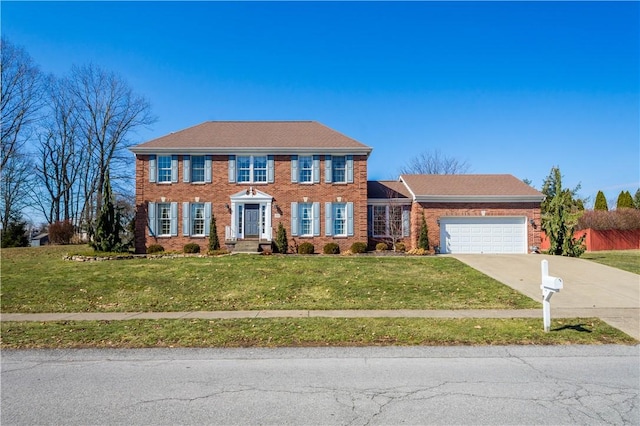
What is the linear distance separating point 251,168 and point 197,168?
317 centimetres

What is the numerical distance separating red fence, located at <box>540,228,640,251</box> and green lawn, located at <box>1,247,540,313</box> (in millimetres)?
19802

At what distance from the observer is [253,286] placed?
43.8 ft

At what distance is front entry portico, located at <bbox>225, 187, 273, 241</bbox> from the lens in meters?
25.1

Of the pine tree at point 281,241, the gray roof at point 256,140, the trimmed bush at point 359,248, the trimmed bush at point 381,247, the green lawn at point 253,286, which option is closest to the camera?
the green lawn at point 253,286

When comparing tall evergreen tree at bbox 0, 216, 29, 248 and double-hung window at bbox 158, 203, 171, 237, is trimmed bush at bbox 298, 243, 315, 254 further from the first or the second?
tall evergreen tree at bbox 0, 216, 29, 248

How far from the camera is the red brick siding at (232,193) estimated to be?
992 inches

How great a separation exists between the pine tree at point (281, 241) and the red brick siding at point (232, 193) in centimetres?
61

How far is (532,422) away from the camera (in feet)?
13.9

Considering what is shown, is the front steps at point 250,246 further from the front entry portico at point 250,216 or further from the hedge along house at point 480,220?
the hedge along house at point 480,220

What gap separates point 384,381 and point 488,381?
4.25ft

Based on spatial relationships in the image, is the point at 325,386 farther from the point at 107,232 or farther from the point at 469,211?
the point at 469,211

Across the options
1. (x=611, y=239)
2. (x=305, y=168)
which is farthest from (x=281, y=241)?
(x=611, y=239)

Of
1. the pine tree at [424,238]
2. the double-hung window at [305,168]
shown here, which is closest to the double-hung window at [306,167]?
the double-hung window at [305,168]

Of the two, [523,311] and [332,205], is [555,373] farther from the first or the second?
[332,205]
